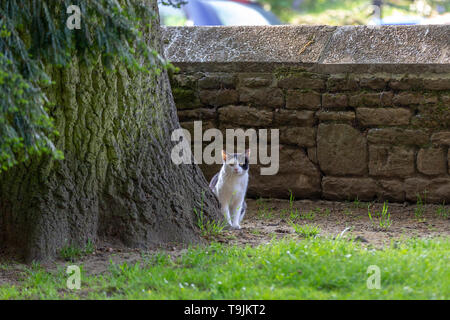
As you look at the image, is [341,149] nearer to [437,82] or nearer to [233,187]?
[437,82]

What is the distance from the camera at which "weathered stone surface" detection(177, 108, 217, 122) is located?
627 centimetres

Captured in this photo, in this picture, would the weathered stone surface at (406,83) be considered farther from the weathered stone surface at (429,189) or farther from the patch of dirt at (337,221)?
the patch of dirt at (337,221)

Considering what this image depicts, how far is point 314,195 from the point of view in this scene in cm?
617

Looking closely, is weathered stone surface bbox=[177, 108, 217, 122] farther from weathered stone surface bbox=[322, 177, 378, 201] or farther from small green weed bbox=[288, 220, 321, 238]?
small green weed bbox=[288, 220, 321, 238]

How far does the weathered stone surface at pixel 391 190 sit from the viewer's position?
19.3 ft

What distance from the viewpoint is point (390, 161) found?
5840mm

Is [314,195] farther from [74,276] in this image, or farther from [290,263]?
[74,276]

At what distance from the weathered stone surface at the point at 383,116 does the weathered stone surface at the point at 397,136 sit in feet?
0.21

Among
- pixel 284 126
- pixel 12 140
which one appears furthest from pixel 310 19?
pixel 12 140

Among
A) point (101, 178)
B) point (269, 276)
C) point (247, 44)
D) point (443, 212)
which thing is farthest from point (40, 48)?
point (443, 212)

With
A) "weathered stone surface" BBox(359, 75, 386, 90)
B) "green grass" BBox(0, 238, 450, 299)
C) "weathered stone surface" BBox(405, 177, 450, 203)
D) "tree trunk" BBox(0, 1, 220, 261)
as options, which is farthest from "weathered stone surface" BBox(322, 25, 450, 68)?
"green grass" BBox(0, 238, 450, 299)

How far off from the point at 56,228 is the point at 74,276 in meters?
0.56

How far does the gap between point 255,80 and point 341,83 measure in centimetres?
82

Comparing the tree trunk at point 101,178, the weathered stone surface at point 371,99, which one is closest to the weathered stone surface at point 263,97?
the weathered stone surface at point 371,99
